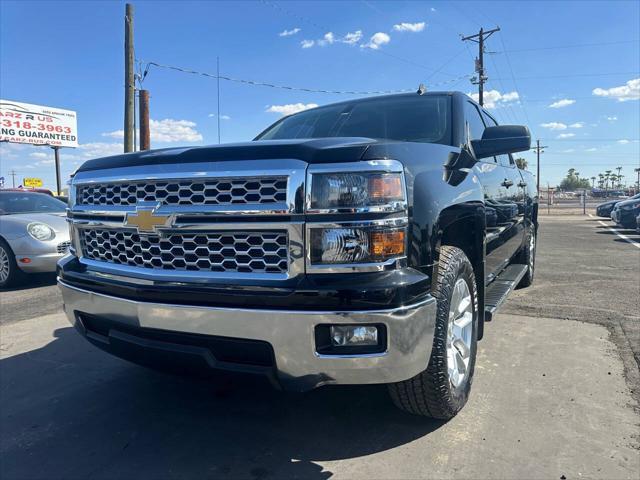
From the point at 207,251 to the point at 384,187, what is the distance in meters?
0.85

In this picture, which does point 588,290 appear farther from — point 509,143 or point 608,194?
point 608,194

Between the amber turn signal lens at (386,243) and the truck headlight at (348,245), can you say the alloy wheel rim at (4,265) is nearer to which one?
the truck headlight at (348,245)

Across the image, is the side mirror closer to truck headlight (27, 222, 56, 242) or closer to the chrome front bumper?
Result: the chrome front bumper

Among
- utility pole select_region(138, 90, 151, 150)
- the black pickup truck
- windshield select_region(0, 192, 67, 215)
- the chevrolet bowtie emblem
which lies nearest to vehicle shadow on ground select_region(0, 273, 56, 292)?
windshield select_region(0, 192, 67, 215)

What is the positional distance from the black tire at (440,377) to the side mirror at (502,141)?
1.02m

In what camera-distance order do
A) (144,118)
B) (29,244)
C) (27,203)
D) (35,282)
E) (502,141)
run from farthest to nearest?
(144,118) < (27,203) < (35,282) < (29,244) < (502,141)

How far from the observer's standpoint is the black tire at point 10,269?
6.71 meters

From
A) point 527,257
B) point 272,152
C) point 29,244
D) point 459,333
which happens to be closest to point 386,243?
point 272,152

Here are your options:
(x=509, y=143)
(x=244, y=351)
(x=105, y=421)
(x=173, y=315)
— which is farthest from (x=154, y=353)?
(x=509, y=143)

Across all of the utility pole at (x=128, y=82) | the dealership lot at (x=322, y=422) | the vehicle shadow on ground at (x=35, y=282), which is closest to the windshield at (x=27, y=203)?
the vehicle shadow on ground at (x=35, y=282)

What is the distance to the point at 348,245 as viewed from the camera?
2049 mm

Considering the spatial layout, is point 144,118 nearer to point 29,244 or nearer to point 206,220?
point 29,244

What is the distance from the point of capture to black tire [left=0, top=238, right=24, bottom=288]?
22.0 ft

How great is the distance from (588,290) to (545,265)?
223cm
